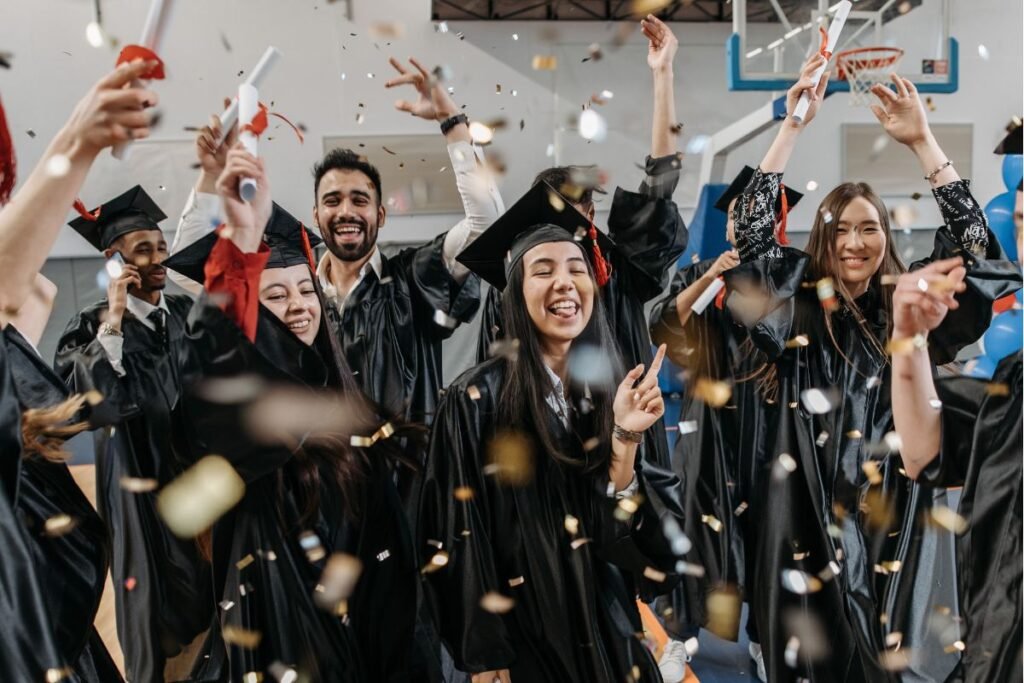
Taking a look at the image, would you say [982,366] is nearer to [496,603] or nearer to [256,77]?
[496,603]

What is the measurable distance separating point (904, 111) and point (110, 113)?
2.08m

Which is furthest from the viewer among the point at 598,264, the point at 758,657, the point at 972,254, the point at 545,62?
the point at 545,62

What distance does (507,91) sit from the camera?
30.3ft

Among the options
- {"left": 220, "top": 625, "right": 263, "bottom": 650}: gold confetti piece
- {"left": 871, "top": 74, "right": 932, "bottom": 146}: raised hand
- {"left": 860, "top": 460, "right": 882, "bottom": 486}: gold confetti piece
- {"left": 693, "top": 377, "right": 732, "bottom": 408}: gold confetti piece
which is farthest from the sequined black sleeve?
{"left": 220, "top": 625, "right": 263, "bottom": 650}: gold confetti piece

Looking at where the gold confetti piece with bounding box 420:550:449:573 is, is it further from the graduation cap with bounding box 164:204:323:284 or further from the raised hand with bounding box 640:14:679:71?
the raised hand with bounding box 640:14:679:71

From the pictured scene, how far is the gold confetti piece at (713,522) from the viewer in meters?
3.12

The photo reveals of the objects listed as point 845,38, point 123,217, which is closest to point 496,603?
point 123,217

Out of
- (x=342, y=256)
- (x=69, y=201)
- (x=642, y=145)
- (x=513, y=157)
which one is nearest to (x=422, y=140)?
(x=513, y=157)

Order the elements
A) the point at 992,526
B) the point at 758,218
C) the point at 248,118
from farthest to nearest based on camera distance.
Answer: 1. the point at 758,218
2. the point at 992,526
3. the point at 248,118

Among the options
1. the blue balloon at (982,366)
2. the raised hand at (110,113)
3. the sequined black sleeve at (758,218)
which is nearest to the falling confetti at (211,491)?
the raised hand at (110,113)

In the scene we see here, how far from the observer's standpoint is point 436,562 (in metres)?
2.10

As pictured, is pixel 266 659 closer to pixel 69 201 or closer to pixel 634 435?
pixel 634 435

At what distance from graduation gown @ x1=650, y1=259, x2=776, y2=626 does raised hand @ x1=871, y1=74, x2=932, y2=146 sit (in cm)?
91

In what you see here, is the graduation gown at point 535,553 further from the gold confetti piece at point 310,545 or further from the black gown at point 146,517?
A: the black gown at point 146,517
